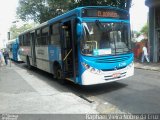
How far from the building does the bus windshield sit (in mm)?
12781

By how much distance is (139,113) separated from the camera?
7.32 m

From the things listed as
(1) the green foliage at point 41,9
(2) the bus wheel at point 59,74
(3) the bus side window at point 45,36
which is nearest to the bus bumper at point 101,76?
(2) the bus wheel at point 59,74

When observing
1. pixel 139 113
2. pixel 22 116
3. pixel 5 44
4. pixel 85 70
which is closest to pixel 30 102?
pixel 22 116

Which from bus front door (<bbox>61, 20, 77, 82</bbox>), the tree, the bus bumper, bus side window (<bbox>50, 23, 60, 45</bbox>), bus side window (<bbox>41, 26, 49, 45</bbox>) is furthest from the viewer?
the tree

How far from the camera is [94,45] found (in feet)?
32.3

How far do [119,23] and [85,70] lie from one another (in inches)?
94.8

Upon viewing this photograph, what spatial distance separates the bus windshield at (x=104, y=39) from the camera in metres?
9.77

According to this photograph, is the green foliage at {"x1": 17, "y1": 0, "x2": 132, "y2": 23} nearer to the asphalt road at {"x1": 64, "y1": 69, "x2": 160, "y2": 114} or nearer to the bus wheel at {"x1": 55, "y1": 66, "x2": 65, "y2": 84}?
the bus wheel at {"x1": 55, "y1": 66, "x2": 65, "y2": 84}

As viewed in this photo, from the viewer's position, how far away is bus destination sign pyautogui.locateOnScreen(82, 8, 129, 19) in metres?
9.96

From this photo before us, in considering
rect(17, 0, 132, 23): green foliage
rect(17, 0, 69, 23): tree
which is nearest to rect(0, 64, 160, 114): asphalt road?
rect(17, 0, 132, 23): green foliage

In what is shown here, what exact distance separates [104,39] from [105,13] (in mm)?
1051

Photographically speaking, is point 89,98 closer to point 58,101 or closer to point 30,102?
point 58,101

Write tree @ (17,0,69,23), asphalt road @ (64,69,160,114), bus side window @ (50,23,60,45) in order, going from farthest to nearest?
tree @ (17,0,69,23)
bus side window @ (50,23,60,45)
asphalt road @ (64,69,160,114)

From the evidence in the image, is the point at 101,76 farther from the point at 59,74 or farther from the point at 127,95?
the point at 59,74
